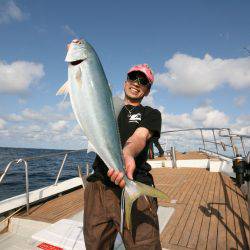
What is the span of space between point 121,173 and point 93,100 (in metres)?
0.62

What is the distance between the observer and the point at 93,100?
6.40ft

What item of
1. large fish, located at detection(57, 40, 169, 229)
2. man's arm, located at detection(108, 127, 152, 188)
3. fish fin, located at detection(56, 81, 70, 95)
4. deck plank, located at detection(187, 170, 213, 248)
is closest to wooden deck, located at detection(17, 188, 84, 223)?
deck plank, located at detection(187, 170, 213, 248)

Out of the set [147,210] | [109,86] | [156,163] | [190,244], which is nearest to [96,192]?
[147,210]

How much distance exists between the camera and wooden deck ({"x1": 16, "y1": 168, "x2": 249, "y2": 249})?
4.77 m

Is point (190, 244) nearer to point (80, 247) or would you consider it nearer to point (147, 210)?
point (80, 247)

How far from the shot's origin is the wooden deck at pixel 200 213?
4773mm

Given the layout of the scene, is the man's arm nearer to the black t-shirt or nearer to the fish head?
the black t-shirt

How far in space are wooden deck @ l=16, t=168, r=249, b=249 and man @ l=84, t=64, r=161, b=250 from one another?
7.50ft

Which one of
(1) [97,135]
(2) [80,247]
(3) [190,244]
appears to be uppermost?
(1) [97,135]

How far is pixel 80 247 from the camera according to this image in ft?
12.9

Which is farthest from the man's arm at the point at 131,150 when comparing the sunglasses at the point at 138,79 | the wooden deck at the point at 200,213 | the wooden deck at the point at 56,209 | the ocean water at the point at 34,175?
the ocean water at the point at 34,175

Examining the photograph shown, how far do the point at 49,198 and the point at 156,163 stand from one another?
Answer: 8.69 meters

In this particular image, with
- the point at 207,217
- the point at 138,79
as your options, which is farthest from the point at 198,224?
the point at 138,79

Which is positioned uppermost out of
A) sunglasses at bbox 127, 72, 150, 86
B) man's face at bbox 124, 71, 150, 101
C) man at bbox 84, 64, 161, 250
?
sunglasses at bbox 127, 72, 150, 86
